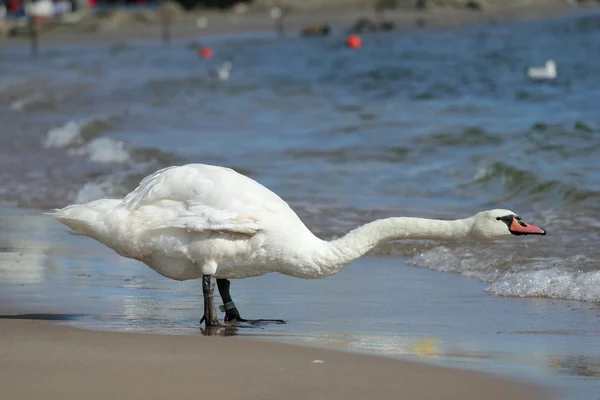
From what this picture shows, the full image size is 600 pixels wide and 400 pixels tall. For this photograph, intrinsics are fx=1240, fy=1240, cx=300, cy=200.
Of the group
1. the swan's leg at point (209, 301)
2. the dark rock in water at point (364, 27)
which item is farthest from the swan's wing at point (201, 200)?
the dark rock in water at point (364, 27)

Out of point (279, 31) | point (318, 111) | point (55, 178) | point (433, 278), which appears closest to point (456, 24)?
point (279, 31)

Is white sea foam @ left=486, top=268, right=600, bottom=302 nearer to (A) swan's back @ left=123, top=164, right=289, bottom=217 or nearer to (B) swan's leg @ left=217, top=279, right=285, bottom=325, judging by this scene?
(B) swan's leg @ left=217, top=279, right=285, bottom=325

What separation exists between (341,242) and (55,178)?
8302mm

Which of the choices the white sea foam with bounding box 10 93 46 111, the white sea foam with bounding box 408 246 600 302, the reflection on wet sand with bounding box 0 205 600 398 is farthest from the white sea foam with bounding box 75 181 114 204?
the white sea foam with bounding box 10 93 46 111

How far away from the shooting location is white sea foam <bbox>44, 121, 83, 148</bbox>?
1915 cm

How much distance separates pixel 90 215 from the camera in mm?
7742

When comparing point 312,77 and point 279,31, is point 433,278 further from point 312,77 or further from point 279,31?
point 279,31

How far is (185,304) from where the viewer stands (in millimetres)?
8477

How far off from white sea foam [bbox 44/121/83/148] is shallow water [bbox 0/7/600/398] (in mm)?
63

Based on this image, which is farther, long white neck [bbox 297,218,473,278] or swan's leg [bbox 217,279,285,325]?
swan's leg [bbox 217,279,285,325]

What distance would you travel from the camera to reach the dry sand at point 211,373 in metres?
5.64

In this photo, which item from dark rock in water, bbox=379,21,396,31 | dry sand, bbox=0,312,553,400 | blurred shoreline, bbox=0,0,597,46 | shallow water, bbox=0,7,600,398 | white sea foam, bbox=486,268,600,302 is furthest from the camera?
blurred shoreline, bbox=0,0,597,46

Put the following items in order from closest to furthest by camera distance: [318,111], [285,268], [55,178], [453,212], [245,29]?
[285,268], [453,212], [55,178], [318,111], [245,29]

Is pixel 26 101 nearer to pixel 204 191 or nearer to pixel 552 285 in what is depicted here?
pixel 552 285
